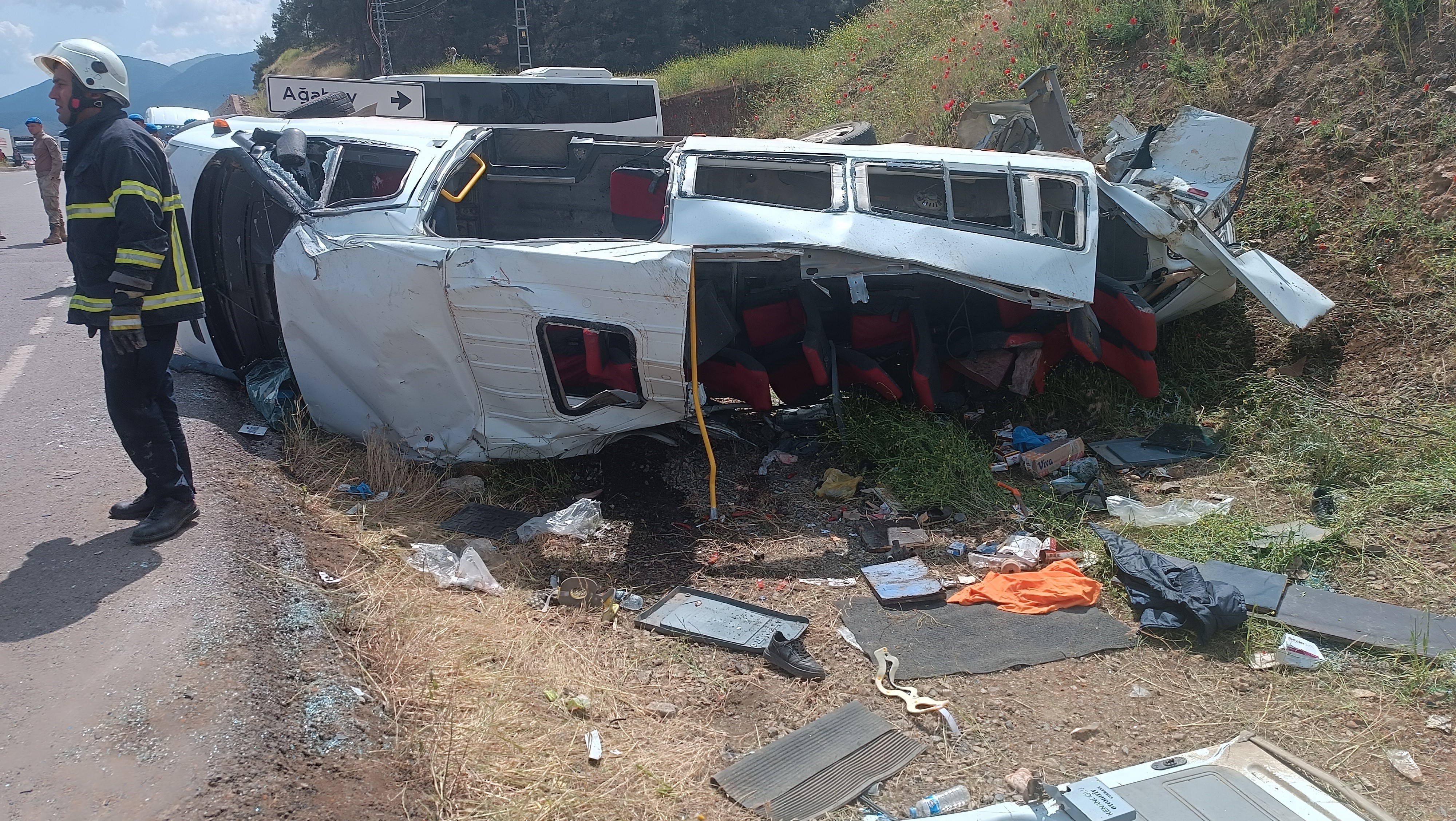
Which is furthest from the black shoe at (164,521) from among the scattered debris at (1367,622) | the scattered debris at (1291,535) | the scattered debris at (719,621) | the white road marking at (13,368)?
the scattered debris at (1291,535)

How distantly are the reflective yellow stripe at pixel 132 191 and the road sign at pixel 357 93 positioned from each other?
17.7 feet

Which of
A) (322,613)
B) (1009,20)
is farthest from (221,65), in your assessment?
(322,613)

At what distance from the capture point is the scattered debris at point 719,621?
3729 mm

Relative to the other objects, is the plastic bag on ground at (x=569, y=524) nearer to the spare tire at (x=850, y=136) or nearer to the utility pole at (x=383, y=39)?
the spare tire at (x=850, y=136)

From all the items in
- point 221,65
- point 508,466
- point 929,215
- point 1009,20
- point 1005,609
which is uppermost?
point 221,65

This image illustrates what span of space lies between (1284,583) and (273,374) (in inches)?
212

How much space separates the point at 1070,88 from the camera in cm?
926

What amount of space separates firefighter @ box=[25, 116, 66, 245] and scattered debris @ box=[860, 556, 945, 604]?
1070cm

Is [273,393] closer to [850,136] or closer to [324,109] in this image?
[324,109]

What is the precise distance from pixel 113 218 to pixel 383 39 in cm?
2408

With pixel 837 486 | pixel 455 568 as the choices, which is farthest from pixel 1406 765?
pixel 455 568

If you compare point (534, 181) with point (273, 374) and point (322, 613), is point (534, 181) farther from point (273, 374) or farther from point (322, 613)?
point (322, 613)

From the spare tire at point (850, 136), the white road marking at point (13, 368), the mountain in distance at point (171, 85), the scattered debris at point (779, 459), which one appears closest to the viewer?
the white road marking at point (13, 368)

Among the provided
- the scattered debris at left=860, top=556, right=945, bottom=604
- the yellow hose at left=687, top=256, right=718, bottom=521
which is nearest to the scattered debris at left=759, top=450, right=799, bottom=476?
the yellow hose at left=687, top=256, right=718, bottom=521
